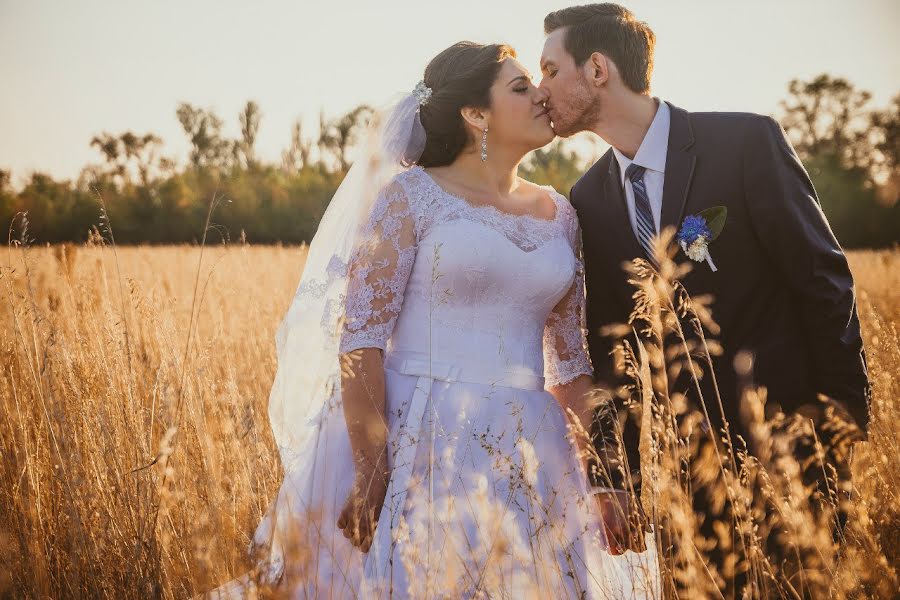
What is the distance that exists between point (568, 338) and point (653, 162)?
83 cm

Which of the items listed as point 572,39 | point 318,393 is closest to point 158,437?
point 318,393

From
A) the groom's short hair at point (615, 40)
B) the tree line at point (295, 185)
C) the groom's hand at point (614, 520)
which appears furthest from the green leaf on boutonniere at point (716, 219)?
the tree line at point (295, 185)

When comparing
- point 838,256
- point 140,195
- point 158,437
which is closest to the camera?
point 838,256

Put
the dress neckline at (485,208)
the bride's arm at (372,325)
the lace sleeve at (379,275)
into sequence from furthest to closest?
1. the dress neckline at (485,208)
2. the lace sleeve at (379,275)
3. the bride's arm at (372,325)

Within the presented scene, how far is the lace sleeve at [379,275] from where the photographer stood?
2846mm

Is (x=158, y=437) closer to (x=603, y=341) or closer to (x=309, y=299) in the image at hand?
(x=309, y=299)

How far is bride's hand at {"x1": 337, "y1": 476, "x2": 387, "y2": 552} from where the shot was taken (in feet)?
8.41

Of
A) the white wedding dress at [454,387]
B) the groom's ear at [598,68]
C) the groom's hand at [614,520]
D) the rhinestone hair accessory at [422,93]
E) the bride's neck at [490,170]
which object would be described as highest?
the groom's ear at [598,68]

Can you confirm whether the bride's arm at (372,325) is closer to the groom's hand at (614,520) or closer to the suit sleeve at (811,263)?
the groom's hand at (614,520)

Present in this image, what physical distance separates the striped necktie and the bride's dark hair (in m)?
0.73

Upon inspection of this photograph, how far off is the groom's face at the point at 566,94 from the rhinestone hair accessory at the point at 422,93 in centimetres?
53

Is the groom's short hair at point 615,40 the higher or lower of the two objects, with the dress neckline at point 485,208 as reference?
higher

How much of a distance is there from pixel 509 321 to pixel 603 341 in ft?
1.59

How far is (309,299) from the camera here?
10.6ft
